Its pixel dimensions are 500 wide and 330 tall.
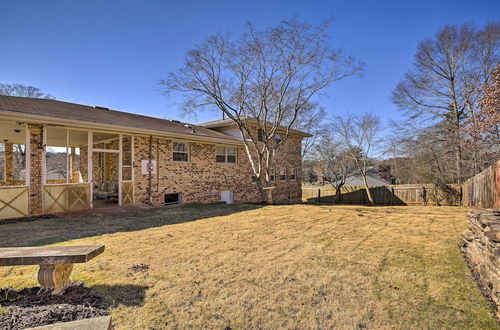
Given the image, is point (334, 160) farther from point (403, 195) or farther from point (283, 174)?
point (283, 174)

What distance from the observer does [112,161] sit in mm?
12844

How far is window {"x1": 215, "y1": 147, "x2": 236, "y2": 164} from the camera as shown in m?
14.8

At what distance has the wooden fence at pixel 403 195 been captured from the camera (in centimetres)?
1677

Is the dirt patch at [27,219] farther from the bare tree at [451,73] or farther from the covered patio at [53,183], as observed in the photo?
the bare tree at [451,73]

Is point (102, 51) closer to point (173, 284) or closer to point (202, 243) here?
point (202, 243)

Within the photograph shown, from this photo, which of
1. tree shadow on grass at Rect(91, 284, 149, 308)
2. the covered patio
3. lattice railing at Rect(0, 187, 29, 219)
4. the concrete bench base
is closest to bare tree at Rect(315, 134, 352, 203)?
the covered patio

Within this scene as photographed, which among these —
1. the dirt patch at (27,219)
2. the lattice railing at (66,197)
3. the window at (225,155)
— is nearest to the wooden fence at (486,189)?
the dirt patch at (27,219)

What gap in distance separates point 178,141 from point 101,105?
486 centimetres

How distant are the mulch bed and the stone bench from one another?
12 centimetres

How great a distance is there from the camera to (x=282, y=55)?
1207 cm

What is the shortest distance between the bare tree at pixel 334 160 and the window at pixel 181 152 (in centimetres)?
1580

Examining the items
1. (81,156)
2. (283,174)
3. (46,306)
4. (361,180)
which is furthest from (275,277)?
(361,180)

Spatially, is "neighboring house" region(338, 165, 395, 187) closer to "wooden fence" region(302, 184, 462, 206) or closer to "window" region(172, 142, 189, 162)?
"wooden fence" region(302, 184, 462, 206)

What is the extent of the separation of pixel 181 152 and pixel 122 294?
9.99m
